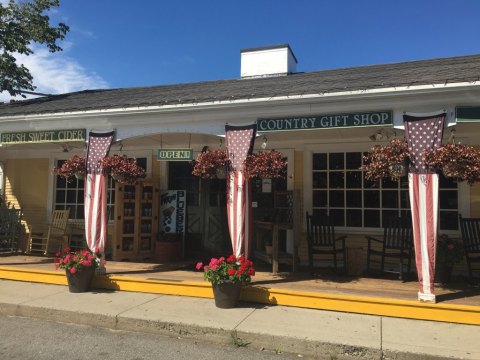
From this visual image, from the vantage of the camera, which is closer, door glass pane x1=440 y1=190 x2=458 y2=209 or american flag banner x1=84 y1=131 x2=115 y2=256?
american flag banner x1=84 y1=131 x2=115 y2=256

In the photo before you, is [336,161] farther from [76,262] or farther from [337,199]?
[76,262]

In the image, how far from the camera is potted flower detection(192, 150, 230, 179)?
6.25 meters

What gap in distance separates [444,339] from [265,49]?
9157 mm

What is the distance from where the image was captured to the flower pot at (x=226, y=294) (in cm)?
554

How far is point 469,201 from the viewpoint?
7262mm

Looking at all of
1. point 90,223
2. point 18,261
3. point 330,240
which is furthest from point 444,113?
point 18,261

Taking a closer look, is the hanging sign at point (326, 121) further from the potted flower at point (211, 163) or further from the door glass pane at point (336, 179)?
the door glass pane at point (336, 179)

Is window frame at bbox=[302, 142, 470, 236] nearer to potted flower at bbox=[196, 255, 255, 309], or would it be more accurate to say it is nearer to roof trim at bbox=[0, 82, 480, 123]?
roof trim at bbox=[0, 82, 480, 123]

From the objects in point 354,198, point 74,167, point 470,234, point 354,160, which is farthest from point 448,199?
point 74,167

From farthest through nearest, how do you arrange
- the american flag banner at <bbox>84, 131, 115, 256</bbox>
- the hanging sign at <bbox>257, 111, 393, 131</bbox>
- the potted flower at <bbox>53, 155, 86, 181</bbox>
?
the potted flower at <bbox>53, 155, 86, 181</bbox>, the american flag banner at <bbox>84, 131, 115, 256</bbox>, the hanging sign at <bbox>257, 111, 393, 131</bbox>

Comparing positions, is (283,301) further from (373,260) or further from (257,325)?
(373,260)

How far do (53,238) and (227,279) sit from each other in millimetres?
5710

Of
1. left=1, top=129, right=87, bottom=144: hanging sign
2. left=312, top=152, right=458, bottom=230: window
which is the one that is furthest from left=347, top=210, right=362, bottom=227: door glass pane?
left=1, top=129, right=87, bottom=144: hanging sign

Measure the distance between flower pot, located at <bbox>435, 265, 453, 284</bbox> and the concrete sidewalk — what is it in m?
1.71
